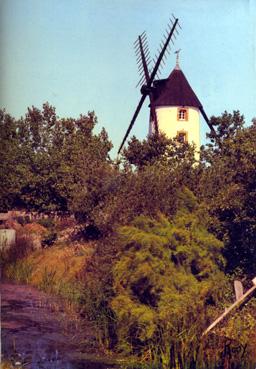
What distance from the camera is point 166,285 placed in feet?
28.6

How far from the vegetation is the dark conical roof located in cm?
958

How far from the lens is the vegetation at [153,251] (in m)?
8.53

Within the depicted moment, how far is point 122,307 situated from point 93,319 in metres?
1.32

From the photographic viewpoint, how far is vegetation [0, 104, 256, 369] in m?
8.53

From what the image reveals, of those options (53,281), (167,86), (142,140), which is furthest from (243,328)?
(167,86)

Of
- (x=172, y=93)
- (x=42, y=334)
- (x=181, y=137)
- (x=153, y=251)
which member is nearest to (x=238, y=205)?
(x=153, y=251)

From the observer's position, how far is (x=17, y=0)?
7520 millimetres

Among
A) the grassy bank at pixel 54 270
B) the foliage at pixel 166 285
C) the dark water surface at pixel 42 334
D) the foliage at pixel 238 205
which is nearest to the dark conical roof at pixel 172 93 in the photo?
the grassy bank at pixel 54 270

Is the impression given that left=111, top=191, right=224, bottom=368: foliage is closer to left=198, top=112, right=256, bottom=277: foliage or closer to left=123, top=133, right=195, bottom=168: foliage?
left=198, top=112, right=256, bottom=277: foliage

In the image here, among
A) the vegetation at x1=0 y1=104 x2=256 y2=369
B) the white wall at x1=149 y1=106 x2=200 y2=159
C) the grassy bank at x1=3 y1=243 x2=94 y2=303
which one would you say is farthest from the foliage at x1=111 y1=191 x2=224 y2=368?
the white wall at x1=149 y1=106 x2=200 y2=159

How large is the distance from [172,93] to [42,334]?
1619 cm

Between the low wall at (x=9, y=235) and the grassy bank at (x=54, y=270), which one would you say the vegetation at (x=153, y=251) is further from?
the low wall at (x=9, y=235)

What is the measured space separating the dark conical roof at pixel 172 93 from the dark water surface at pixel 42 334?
13596mm

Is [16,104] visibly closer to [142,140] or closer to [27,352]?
[27,352]
